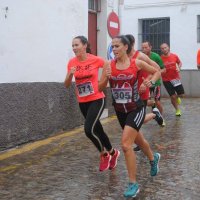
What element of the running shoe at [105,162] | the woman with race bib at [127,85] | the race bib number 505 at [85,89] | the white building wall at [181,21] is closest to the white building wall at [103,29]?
the race bib number 505 at [85,89]

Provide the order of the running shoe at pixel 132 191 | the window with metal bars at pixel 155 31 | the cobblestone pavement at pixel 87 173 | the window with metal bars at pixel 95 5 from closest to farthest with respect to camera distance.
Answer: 1. the running shoe at pixel 132 191
2. the cobblestone pavement at pixel 87 173
3. the window with metal bars at pixel 95 5
4. the window with metal bars at pixel 155 31

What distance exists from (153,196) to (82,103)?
187 cm

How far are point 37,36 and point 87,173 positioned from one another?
3216mm

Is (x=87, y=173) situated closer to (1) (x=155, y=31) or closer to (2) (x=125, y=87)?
(2) (x=125, y=87)

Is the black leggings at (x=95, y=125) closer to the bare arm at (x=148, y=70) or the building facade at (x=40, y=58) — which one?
the bare arm at (x=148, y=70)

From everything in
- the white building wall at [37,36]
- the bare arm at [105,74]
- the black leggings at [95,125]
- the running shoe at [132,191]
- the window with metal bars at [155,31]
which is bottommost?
the running shoe at [132,191]

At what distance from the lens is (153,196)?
491cm

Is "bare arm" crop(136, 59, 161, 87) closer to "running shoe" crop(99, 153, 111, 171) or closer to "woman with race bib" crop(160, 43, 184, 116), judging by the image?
"running shoe" crop(99, 153, 111, 171)

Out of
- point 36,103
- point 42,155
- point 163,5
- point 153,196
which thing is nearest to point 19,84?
point 36,103

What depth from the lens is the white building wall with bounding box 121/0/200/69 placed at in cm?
1695

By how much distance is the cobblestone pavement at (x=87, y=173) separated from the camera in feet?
16.5

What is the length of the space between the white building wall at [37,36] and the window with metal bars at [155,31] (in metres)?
8.45

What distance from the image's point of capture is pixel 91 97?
6.19 metres

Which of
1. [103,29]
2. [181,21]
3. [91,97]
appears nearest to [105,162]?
[91,97]
